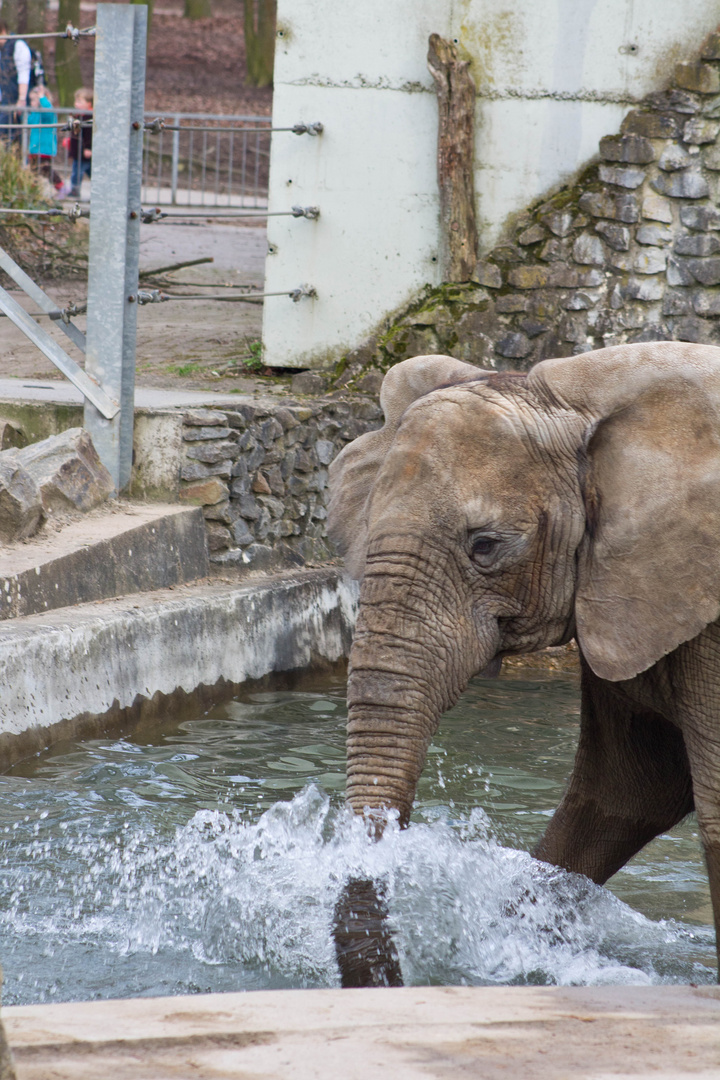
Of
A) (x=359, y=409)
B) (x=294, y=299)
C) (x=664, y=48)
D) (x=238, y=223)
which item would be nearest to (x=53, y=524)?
(x=359, y=409)

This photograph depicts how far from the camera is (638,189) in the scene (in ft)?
31.0

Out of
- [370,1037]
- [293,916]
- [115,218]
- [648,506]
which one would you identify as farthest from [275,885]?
[115,218]

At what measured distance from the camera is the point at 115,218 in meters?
7.75

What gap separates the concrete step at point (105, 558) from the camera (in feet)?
21.4

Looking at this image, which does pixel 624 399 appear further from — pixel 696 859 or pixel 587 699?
pixel 696 859

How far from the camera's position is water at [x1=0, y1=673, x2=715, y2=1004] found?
3.96 metres

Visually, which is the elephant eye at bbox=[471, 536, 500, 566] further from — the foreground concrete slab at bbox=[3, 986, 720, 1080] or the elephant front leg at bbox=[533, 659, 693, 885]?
the foreground concrete slab at bbox=[3, 986, 720, 1080]

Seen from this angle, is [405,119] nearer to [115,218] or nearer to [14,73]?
[115,218]

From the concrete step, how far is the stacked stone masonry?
219mm

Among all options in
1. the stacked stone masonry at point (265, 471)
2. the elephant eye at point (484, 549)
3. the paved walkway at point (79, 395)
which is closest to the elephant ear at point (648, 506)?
the elephant eye at point (484, 549)

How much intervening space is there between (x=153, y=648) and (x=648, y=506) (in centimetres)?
396

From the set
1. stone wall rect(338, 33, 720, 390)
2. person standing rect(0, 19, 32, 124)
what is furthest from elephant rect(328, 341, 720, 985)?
person standing rect(0, 19, 32, 124)

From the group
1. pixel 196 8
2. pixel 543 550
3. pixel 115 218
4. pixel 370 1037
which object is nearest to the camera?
pixel 370 1037

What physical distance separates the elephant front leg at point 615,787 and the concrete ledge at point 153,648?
8.54 ft
